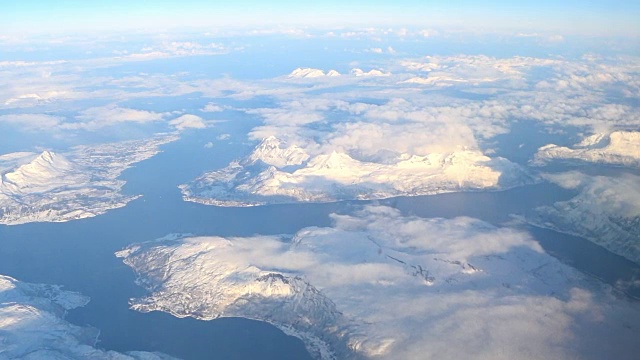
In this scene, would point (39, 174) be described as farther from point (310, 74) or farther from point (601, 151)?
point (310, 74)

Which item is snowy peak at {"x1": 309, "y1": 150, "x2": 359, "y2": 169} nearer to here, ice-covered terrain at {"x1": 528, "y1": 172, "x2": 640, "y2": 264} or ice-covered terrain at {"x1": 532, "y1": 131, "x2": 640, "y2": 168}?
ice-covered terrain at {"x1": 528, "y1": 172, "x2": 640, "y2": 264}

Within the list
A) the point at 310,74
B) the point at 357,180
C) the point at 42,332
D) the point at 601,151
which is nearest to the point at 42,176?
the point at 42,332

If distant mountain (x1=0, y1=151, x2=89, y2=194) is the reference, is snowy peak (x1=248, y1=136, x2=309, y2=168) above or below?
above

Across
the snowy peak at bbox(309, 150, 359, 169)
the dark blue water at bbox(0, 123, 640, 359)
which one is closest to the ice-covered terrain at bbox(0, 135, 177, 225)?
the dark blue water at bbox(0, 123, 640, 359)

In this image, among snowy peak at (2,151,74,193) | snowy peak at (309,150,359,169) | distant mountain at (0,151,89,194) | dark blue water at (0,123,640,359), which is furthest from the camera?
snowy peak at (309,150,359,169)

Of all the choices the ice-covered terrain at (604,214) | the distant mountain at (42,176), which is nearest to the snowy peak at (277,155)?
the distant mountain at (42,176)

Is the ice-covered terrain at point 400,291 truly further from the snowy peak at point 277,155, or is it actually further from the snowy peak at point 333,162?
the snowy peak at point 277,155
